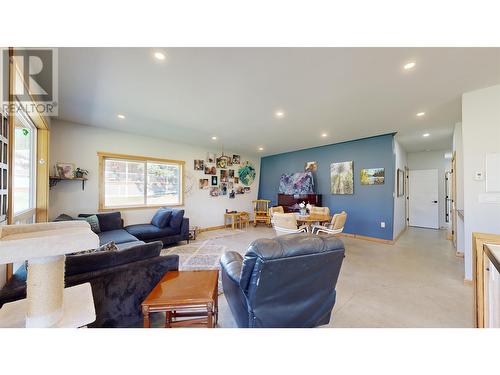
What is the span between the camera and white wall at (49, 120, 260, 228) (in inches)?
139

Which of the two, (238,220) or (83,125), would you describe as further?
(238,220)

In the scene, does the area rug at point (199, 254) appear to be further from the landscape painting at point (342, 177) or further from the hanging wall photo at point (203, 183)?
the landscape painting at point (342, 177)

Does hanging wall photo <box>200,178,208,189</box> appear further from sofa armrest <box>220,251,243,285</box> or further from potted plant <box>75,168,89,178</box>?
sofa armrest <box>220,251,243,285</box>

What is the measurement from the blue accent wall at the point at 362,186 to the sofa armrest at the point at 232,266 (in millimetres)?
4122

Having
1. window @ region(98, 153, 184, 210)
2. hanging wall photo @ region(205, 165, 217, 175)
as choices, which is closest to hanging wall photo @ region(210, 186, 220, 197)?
hanging wall photo @ region(205, 165, 217, 175)

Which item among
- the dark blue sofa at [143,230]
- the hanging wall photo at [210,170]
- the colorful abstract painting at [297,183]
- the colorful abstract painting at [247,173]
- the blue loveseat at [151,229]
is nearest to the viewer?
the dark blue sofa at [143,230]

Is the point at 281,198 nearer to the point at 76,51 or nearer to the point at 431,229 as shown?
the point at 431,229

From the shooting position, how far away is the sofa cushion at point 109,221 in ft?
11.4

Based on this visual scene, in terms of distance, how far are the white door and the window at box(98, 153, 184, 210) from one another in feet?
24.6

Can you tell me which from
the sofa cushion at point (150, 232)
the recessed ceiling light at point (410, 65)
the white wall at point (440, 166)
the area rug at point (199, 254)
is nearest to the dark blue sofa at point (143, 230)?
the sofa cushion at point (150, 232)
